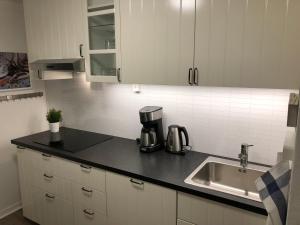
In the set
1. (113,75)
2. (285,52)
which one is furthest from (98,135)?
(285,52)

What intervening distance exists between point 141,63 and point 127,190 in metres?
0.92

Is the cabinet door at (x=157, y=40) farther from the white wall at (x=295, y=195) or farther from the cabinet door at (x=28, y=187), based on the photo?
the cabinet door at (x=28, y=187)

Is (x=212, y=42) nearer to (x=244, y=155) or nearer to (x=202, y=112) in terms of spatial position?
(x=202, y=112)

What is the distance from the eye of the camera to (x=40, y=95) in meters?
2.87

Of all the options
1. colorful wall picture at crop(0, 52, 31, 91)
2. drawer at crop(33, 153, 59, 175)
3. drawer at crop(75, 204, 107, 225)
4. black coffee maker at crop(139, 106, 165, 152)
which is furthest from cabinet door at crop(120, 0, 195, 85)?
colorful wall picture at crop(0, 52, 31, 91)

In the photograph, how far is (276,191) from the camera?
72 cm

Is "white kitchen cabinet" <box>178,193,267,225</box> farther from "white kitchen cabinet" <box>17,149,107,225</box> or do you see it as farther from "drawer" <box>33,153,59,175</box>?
"drawer" <box>33,153,59,175</box>

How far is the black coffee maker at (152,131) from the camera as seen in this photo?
1.99 m

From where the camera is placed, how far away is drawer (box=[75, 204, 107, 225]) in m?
1.94

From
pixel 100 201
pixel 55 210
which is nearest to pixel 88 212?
pixel 100 201

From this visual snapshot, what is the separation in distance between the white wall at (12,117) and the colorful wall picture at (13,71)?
6 centimetres

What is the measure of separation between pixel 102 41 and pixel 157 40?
565 mm

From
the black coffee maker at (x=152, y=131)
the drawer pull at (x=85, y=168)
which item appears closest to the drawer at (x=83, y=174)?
the drawer pull at (x=85, y=168)

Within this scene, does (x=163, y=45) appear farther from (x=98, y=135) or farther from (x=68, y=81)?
(x=68, y=81)
